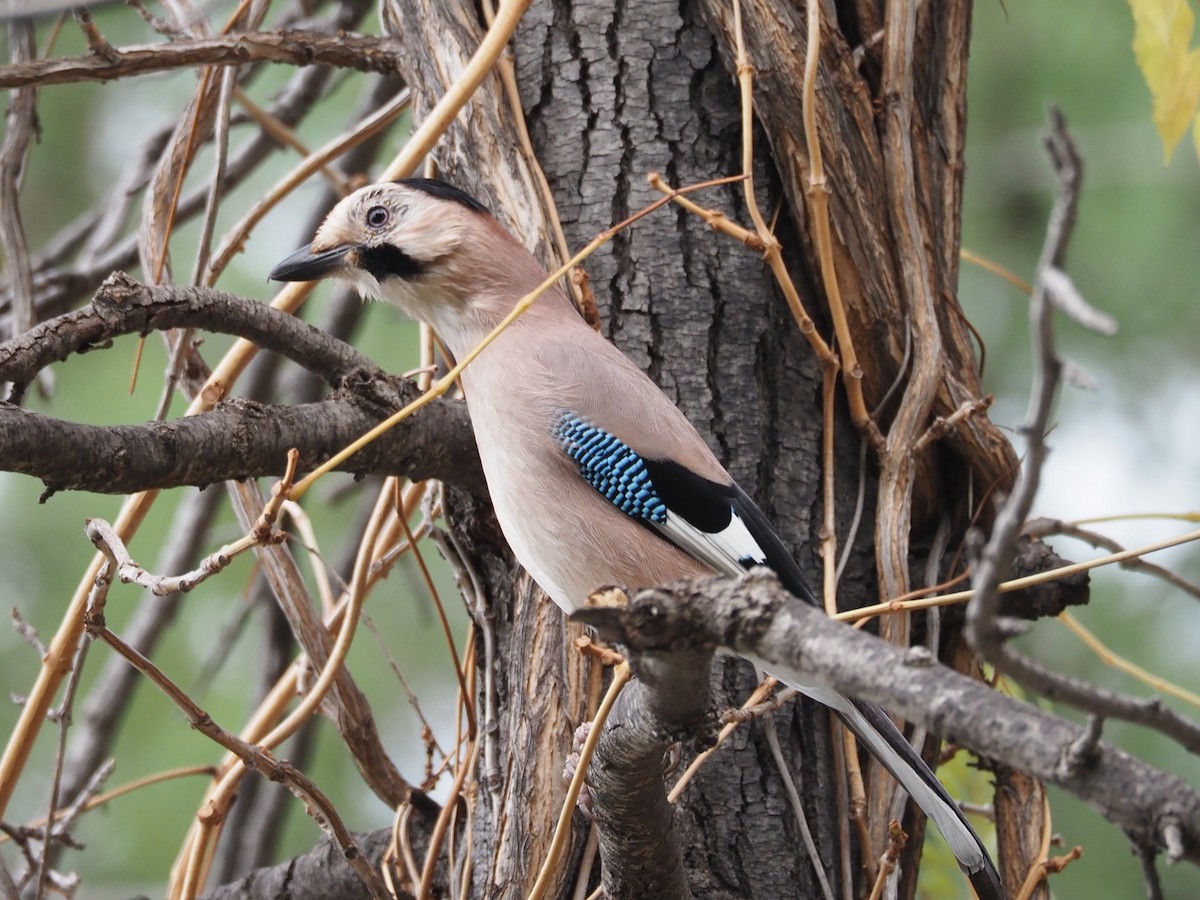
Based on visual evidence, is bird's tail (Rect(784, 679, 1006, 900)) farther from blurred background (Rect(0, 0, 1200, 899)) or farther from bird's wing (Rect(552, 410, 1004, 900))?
blurred background (Rect(0, 0, 1200, 899))

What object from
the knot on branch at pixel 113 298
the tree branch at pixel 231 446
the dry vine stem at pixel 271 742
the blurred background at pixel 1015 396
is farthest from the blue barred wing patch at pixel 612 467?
the blurred background at pixel 1015 396

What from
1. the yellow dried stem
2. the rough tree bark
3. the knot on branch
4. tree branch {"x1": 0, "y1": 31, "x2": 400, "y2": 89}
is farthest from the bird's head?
the yellow dried stem

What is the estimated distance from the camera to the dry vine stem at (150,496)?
213 centimetres

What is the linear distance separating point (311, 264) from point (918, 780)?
4.37ft

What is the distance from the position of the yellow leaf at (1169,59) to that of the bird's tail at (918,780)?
97 centimetres

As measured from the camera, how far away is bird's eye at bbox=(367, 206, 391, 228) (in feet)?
7.59

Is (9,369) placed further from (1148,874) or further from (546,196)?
(1148,874)

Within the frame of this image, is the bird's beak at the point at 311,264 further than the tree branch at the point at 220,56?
Yes

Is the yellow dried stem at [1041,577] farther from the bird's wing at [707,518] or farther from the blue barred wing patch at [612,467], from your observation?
the blue barred wing patch at [612,467]

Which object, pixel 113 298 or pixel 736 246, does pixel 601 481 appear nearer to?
pixel 736 246

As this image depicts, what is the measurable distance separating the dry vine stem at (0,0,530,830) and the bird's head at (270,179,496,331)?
77mm

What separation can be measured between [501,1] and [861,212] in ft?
2.31

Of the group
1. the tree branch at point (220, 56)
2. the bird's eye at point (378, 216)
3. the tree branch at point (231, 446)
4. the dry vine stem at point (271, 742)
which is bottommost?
the dry vine stem at point (271, 742)

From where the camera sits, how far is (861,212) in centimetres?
224
